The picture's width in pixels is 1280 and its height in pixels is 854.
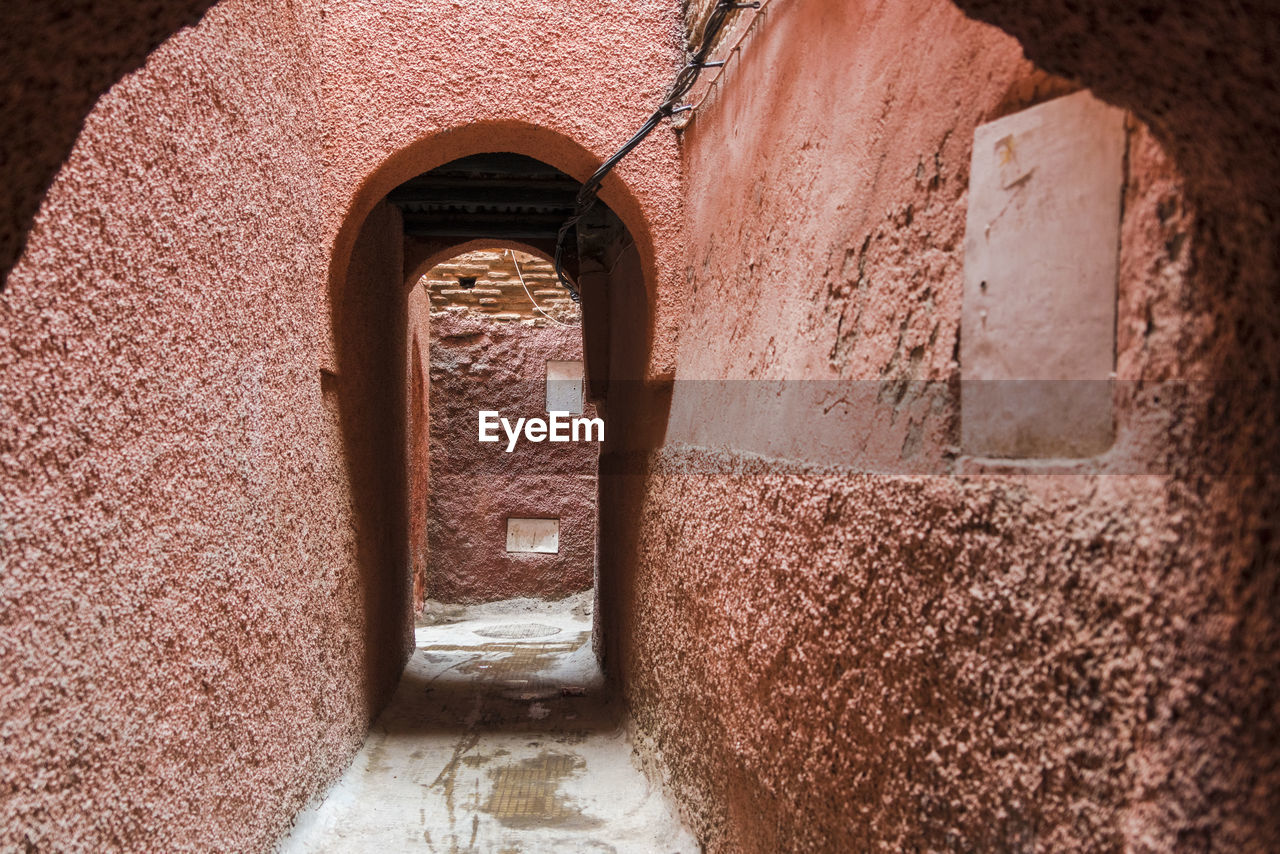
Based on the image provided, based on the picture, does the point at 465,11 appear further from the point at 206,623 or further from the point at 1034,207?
the point at 1034,207

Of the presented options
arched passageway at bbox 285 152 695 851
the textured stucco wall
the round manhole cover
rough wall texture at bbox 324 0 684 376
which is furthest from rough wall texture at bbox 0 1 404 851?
the round manhole cover

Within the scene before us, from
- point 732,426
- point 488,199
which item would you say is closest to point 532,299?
point 488,199

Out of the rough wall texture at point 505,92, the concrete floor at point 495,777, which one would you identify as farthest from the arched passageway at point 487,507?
the rough wall texture at point 505,92

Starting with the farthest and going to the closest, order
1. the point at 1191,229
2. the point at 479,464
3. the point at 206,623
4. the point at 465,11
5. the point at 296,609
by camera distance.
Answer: the point at 479,464, the point at 465,11, the point at 296,609, the point at 206,623, the point at 1191,229

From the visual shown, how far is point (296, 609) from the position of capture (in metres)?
2.88

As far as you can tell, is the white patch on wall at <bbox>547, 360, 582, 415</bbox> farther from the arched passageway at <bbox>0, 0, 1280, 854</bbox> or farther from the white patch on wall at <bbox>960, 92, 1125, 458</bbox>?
the white patch on wall at <bbox>960, 92, 1125, 458</bbox>

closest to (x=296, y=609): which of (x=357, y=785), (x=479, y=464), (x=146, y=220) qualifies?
(x=357, y=785)

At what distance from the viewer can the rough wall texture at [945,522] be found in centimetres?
84

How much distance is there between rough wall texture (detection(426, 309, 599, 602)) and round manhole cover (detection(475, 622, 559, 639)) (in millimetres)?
1200

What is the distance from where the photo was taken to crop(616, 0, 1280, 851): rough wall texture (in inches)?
33.2

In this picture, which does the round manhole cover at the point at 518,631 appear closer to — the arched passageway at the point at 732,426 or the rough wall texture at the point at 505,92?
the arched passageway at the point at 732,426

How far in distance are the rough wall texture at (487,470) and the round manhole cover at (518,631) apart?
1.20 metres

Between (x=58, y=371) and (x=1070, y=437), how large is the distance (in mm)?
1492

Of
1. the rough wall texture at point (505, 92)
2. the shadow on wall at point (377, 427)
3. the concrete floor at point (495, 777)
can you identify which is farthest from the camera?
the shadow on wall at point (377, 427)
